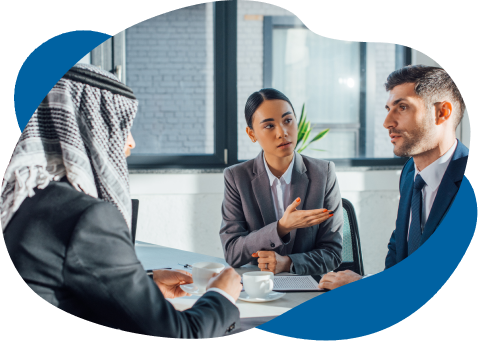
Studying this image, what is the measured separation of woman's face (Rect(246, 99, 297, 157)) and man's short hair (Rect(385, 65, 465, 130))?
400 millimetres

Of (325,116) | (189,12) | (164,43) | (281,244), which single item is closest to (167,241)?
(281,244)

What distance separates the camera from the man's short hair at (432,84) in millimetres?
1062

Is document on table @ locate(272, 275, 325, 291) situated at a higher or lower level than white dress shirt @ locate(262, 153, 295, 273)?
lower

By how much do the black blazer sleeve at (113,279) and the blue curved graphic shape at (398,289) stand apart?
1.26 ft

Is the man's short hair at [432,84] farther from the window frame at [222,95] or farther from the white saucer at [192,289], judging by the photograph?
the white saucer at [192,289]

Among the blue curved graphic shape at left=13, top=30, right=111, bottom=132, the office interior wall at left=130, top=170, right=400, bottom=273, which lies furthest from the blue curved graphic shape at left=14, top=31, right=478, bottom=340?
the office interior wall at left=130, top=170, right=400, bottom=273

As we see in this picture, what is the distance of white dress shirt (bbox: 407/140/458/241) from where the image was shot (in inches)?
42.5

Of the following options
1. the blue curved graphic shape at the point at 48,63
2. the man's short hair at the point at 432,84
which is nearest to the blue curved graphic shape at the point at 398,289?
the man's short hair at the point at 432,84

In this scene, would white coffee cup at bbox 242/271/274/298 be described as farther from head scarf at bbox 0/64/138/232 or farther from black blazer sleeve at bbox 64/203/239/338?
head scarf at bbox 0/64/138/232

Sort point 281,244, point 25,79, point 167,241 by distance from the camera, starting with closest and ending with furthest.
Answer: point 25,79
point 281,244
point 167,241

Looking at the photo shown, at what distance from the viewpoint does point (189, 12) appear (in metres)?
1.47

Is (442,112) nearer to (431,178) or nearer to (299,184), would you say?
(431,178)

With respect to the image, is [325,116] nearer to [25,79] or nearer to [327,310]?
[327,310]

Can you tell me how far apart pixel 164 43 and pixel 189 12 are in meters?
0.17
